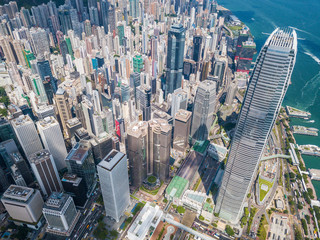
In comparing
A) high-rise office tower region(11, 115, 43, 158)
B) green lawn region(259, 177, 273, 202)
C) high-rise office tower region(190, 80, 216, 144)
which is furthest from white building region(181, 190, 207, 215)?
high-rise office tower region(11, 115, 43, 158)

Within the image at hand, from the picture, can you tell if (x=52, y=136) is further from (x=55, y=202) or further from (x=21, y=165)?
(x=55, y=202)

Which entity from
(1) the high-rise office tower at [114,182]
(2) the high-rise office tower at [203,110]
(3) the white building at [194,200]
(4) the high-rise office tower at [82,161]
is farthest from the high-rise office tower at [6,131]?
(2) the high-rise office tower at [203,110]

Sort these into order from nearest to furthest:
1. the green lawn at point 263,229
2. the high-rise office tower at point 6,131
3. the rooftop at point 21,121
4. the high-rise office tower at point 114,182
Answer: the high-rise office tower at point 114,182 → the green lawn at point 263,229 → the rooftop at point 21,121 → the high-rise office tower at point 6,131

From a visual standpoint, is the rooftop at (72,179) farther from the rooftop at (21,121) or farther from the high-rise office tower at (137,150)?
the rooftop at (21,121)

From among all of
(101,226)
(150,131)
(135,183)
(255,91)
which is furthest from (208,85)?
(101,226)

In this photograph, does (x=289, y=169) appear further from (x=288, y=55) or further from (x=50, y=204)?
(x=50, y=204)

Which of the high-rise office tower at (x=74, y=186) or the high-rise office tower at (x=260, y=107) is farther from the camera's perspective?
→ the high-rise office tower at (x=74, y=186)
